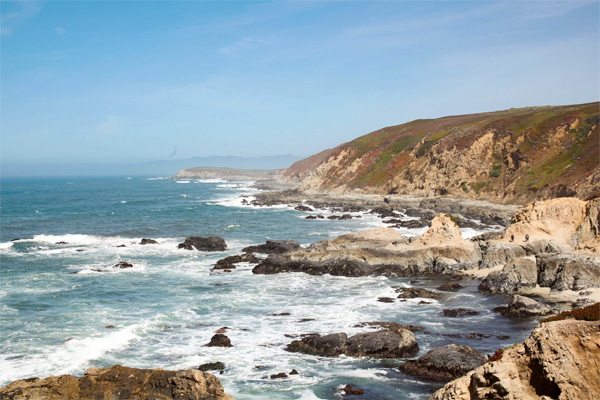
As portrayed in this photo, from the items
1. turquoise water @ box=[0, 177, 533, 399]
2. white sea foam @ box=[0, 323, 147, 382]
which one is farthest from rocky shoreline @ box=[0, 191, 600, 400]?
white sea foam @ box=[0, 323, 147, 382]

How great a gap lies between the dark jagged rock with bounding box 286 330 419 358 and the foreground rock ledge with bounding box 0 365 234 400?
687 centimetres

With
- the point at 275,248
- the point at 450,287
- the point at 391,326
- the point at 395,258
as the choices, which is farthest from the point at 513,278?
the point at 275,248

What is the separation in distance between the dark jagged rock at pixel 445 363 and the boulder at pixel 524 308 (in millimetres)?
7432

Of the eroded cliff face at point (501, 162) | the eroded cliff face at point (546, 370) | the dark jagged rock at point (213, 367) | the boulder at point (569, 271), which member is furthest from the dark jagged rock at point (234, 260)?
the eroded cliff face at point (501, 162)

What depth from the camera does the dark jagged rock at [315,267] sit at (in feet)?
119

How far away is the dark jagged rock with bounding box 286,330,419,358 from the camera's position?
20.4 m

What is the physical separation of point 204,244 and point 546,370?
40.3 metres

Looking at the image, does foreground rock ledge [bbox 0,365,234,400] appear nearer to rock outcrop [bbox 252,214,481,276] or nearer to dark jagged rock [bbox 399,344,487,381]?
dark jagged rock [bbox 399,344,487,381]

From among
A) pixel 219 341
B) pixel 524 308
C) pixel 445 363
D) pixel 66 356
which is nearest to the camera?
pixel 445 363

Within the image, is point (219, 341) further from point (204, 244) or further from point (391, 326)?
point (204, 244)

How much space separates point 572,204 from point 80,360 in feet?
107

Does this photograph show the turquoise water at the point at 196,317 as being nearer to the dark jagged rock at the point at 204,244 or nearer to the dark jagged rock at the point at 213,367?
the dark jagged rock at the point at 213,367

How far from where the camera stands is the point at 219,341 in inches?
864

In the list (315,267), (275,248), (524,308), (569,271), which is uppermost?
(569,271)
